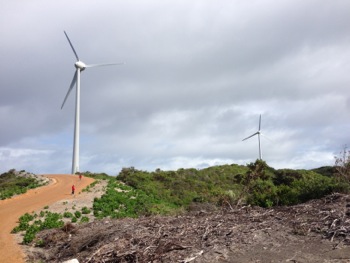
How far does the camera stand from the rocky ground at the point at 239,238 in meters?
9.45

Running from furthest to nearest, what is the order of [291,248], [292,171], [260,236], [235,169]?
[235,169], [292,171], [260,236], [291,248]

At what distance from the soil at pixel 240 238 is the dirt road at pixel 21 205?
444cm

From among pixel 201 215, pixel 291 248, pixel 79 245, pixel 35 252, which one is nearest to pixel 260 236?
pixel 291 248

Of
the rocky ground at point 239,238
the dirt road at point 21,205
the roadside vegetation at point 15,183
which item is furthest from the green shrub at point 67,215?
the roadside vegetation at point 15,183

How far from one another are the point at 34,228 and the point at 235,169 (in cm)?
4307

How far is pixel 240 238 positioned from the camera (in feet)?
34.5

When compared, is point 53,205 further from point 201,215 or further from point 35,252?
point 201,215

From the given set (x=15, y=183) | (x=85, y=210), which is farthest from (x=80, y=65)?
(x=85, y=210)

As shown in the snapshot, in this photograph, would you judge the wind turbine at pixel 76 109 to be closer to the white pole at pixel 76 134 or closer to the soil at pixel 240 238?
the white pole at pixel 76 134

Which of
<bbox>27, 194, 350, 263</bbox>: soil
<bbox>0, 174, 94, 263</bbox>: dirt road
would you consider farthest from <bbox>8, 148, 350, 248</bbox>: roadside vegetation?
<bbox>27, 194, 350, 263</bbox>: soil

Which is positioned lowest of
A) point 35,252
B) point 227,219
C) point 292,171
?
point 35,252

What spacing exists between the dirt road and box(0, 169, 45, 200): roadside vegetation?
1.08m

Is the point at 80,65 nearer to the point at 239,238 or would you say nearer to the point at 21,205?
the point at 21,205

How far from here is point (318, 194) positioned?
16.5 metres
